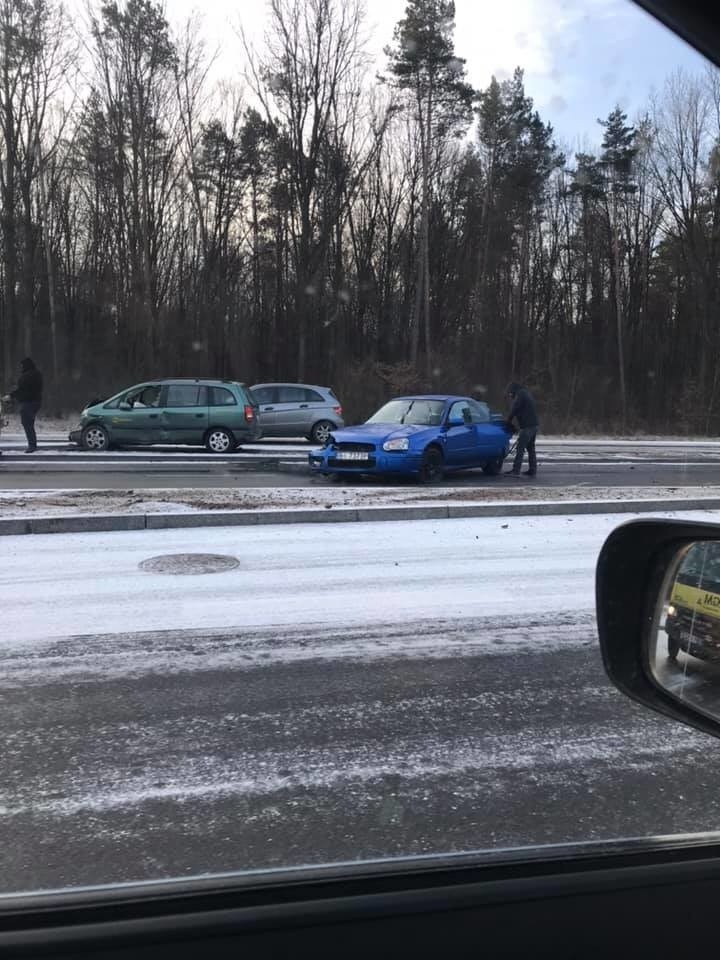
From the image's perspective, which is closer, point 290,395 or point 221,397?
point 221,397

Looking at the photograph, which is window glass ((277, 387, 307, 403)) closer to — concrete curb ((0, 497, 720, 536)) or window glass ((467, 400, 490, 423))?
window glass ((467, 400, 490, 423))

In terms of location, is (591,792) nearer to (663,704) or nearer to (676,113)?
(663,704)

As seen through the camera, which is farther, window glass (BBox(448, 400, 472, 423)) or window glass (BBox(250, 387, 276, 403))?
window glass (BBox(250, 387, 276, 403))

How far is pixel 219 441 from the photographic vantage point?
63.3 feet

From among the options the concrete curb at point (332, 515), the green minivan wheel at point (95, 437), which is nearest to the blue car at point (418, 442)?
A: the concrete curb at point (332, 515)

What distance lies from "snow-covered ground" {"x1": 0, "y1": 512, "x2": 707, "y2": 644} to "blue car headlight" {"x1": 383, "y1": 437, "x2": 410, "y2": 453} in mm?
3383

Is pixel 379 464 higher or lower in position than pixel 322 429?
lower

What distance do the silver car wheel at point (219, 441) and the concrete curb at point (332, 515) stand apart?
31.8 feet

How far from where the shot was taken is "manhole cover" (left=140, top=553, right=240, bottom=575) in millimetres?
7258

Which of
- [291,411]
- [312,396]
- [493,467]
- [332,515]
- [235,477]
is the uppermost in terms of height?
[312,396]

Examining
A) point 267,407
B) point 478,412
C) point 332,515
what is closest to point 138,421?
point 267,407

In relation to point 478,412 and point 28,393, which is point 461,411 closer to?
point 478,412

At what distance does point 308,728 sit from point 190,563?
4.02 meters

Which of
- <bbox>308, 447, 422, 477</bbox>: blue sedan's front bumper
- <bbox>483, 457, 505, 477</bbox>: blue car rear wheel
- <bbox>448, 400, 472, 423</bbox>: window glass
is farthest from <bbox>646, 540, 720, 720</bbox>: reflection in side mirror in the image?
<bbox>483, 457, 505, 477</bbox>: blue car rear wheel
